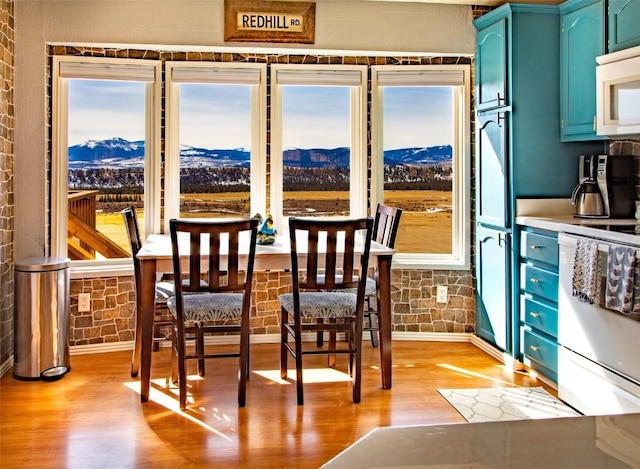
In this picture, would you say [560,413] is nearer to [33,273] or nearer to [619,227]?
[619,227]

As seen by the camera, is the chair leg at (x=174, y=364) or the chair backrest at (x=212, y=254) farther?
the chair leg at (x=174, y=364)

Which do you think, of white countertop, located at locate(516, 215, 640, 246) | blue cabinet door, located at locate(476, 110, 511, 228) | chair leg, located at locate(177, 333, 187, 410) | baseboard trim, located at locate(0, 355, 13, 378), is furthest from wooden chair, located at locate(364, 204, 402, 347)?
baseboard trim, located at locate(0, 355, 13, 378)

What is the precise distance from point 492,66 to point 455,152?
749 millimetres

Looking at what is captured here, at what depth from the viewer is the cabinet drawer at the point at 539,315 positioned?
339cm

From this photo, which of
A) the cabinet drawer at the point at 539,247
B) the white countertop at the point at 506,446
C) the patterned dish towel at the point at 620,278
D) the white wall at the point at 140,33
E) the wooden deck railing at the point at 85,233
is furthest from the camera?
the wooden deck railing at the point at 85,233

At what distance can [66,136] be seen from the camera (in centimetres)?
424

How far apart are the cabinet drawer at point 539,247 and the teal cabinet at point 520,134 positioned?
0.32 feet

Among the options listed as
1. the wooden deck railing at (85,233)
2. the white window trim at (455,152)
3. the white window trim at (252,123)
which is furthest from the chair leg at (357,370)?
the wooden deck railing at (85,233)

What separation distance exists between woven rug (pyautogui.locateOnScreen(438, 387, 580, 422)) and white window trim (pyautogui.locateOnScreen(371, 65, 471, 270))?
1274 millimetres

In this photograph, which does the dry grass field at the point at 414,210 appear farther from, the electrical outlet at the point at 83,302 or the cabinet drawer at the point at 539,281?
the electrical outlet at the point at 83,302

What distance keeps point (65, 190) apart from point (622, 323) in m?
3.52

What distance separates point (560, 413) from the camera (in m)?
3.13

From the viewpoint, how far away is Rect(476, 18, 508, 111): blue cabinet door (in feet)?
12.8

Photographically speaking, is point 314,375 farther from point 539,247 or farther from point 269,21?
point 269,21
